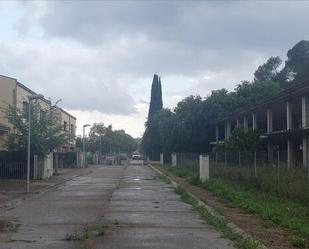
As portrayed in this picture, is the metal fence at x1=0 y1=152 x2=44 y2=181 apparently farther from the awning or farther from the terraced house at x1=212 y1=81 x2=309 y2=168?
the terraced house at x1=212 y1=81 x2=309 y2=168

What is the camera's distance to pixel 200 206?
2009cm

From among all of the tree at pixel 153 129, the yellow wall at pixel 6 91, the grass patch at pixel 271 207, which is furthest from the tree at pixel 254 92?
the grass patch at pixel 271 207

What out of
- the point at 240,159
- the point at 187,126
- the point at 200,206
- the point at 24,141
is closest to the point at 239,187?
the point at 240,159

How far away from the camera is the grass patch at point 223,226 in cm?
1143

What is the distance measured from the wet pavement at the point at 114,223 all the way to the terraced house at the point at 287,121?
12.5 m

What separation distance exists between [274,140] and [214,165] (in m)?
10.1

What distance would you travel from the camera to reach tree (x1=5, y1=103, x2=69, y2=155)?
38.0 metres

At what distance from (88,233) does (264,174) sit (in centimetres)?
1283

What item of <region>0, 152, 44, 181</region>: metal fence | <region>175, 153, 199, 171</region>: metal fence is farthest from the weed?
<region>175, 153, 199, 171</region>: metal fence

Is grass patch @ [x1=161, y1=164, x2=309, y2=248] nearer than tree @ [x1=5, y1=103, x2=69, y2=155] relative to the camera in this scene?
Yes

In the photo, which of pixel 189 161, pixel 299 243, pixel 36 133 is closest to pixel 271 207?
pixel 299 243

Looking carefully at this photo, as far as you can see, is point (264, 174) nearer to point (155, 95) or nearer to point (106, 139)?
point (155, 95)

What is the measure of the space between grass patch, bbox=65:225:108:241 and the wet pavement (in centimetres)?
Answer: 16

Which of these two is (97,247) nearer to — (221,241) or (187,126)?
(221,241)
